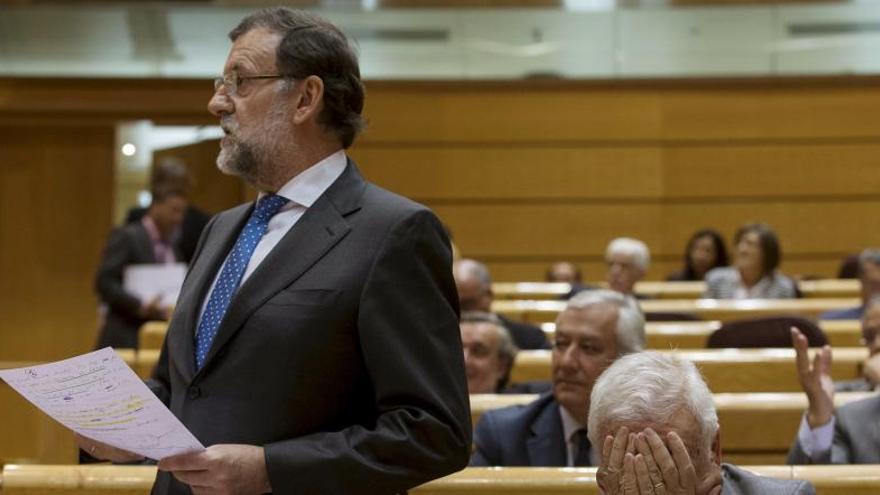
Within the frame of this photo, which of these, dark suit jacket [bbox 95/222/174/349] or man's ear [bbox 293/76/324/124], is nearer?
man's ear [bbox 293/76/324/124]

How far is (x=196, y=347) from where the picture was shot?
7.00 ft

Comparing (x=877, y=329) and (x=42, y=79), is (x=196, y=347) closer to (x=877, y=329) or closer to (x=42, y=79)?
(x=877, y=329)

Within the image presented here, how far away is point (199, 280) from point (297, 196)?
219 millimetres

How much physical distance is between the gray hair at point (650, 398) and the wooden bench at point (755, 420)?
1.42 m

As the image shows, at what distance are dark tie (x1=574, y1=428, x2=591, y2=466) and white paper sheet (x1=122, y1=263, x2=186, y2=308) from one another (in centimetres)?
354

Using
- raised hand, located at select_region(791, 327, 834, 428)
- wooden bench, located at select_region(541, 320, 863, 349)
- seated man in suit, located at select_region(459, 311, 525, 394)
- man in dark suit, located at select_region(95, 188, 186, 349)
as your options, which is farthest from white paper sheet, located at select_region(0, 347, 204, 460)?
man in dark suit, located at select_region(95, 188, 186, 349)

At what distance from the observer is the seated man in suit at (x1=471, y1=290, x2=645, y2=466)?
11.6ft

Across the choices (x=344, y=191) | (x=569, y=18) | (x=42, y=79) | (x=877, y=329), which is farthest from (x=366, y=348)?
(x=42, y=79)

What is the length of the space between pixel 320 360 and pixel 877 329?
311 cm

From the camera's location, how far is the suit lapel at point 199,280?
84.1 inches

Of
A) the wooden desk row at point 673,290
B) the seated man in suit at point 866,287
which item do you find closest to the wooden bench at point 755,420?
the seated man in suit at point 866,287

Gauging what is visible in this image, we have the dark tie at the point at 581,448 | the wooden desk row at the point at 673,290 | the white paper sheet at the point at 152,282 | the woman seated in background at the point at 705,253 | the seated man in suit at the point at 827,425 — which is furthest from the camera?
the woman seated in background at the point at 705,253

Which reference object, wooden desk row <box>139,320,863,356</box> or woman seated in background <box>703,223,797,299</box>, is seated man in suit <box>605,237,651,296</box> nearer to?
woman seated in background <box>703,223,797,299</box>

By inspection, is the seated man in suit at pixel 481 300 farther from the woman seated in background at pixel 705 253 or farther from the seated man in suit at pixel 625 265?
the woman seated in background at pixel 705 253
